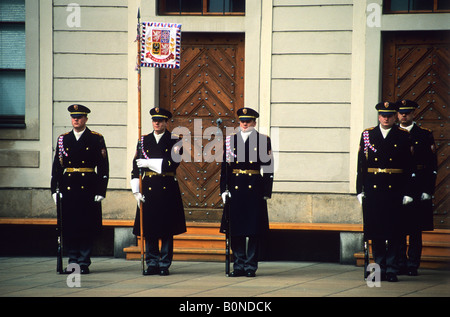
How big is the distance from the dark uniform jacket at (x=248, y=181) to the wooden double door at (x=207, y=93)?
178 centimetres

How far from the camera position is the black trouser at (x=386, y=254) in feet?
27.9

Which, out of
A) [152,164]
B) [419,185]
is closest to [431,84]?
[419,185]

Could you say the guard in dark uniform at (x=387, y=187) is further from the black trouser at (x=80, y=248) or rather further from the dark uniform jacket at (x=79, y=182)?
the black trouser at (x=80, y=248)

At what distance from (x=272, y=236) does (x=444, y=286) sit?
2908 millimetres

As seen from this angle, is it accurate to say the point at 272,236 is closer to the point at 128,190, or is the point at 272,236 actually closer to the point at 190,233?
the point at 190,233

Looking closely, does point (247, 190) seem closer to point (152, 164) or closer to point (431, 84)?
point (152, 164)

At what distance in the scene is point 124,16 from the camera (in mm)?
10727

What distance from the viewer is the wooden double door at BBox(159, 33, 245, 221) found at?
10.8m

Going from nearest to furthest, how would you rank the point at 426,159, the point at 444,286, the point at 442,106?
the point at 444,286
the point at 426,159
the point at 442,106

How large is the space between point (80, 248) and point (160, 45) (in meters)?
2.55

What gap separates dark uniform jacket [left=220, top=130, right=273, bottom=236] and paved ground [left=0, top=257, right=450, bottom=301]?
1.97 feet

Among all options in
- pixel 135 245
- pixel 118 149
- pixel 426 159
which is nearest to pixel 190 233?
pixel 135 245

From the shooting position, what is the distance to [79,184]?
9.19 metres

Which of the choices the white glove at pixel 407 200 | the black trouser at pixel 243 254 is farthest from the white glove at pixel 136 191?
Result: the white glove at pixel 407 200
